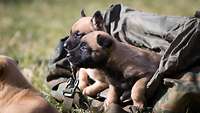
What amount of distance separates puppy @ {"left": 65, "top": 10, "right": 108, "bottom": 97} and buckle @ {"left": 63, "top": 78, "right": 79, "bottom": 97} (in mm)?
65

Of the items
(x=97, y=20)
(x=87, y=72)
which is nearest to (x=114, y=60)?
(x=87, y=72)

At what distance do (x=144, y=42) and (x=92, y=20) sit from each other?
0.56 m

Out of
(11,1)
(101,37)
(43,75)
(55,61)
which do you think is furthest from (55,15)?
(101,37)

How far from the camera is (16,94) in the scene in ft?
21.1

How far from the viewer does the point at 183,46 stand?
639 cm

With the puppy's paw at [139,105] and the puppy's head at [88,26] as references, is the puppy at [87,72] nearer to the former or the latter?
the puppy's head at [88,26]

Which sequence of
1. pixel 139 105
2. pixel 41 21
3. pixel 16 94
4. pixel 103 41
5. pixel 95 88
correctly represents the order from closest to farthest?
1. pixel 16 94
2. pixel 139 105
3. pixel 103 41
4. pixel 95 88
5. pixel 41 21

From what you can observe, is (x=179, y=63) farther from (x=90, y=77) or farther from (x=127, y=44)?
(x=90, y=77)

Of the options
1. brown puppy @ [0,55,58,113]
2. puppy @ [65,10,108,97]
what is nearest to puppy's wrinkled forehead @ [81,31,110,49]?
puppy @ [65,10,108,97]

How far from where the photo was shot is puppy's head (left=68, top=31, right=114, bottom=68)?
6.68 metres

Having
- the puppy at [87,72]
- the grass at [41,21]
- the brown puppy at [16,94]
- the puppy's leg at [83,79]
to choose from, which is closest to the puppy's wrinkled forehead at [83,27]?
the puppy at [87,72]

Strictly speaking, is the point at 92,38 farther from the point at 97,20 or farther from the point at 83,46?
the point at 97,20

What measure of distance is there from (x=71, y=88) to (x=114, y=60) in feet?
2.46

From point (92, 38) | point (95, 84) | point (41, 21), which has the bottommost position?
point (41, 21)
